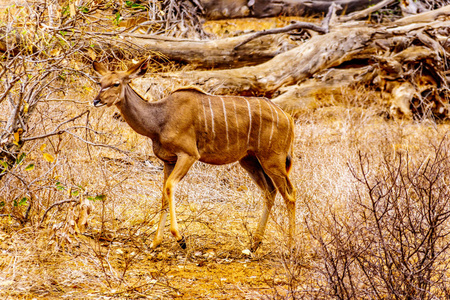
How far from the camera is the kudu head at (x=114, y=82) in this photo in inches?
184

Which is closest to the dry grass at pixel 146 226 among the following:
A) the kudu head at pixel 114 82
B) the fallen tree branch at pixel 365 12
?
the kudu head at pixel 114 82

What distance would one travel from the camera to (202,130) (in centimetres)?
501

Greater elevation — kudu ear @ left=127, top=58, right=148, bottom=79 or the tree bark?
kudu ear @ left=127, top=58, right=148, bottom=79

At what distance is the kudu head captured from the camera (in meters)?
4.68

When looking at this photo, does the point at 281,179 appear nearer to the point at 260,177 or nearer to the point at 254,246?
the point at 260,177

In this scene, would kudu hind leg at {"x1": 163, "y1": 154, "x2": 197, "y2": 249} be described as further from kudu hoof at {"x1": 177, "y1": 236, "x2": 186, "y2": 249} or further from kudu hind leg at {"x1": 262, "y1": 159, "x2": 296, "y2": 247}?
kudu hind leg at {"x1": 262, "y1": 159, "x2": 296, "y2": 247}

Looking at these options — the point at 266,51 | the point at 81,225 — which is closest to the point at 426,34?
the point at 266,51

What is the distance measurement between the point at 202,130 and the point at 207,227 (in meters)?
1.07

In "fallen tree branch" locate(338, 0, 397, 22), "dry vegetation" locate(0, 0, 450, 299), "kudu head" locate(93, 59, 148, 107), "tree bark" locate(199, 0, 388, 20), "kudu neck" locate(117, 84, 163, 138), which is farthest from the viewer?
"tree bark" locate(199, 0, 388, 20)

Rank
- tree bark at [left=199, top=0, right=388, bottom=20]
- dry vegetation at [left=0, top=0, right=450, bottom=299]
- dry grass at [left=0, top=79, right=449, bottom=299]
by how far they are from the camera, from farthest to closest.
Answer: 1. tree bark at [left=199, top=0, right=388, bottom=20]
2. dry grass at [left=0, top=79, right=449, bottom=299]
3. dry vegetation at [left=0, top=0, right=450, bottom=299]

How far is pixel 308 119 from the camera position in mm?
8859

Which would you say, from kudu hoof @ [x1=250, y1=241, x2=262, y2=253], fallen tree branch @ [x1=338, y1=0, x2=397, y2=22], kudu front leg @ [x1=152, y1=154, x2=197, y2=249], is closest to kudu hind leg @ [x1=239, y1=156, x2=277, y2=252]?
kudu hoof @ [x1=250, y1=241, x2=262, y2=253]

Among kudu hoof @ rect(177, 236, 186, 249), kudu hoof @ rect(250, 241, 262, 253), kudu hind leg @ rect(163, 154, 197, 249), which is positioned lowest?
kudu hoof @ rect(250, 241, 262, 253)

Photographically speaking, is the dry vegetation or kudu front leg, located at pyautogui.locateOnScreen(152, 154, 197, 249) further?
kudu front leg, located at pyautogui.locateOnScreen(152, 154, 197, 249)
